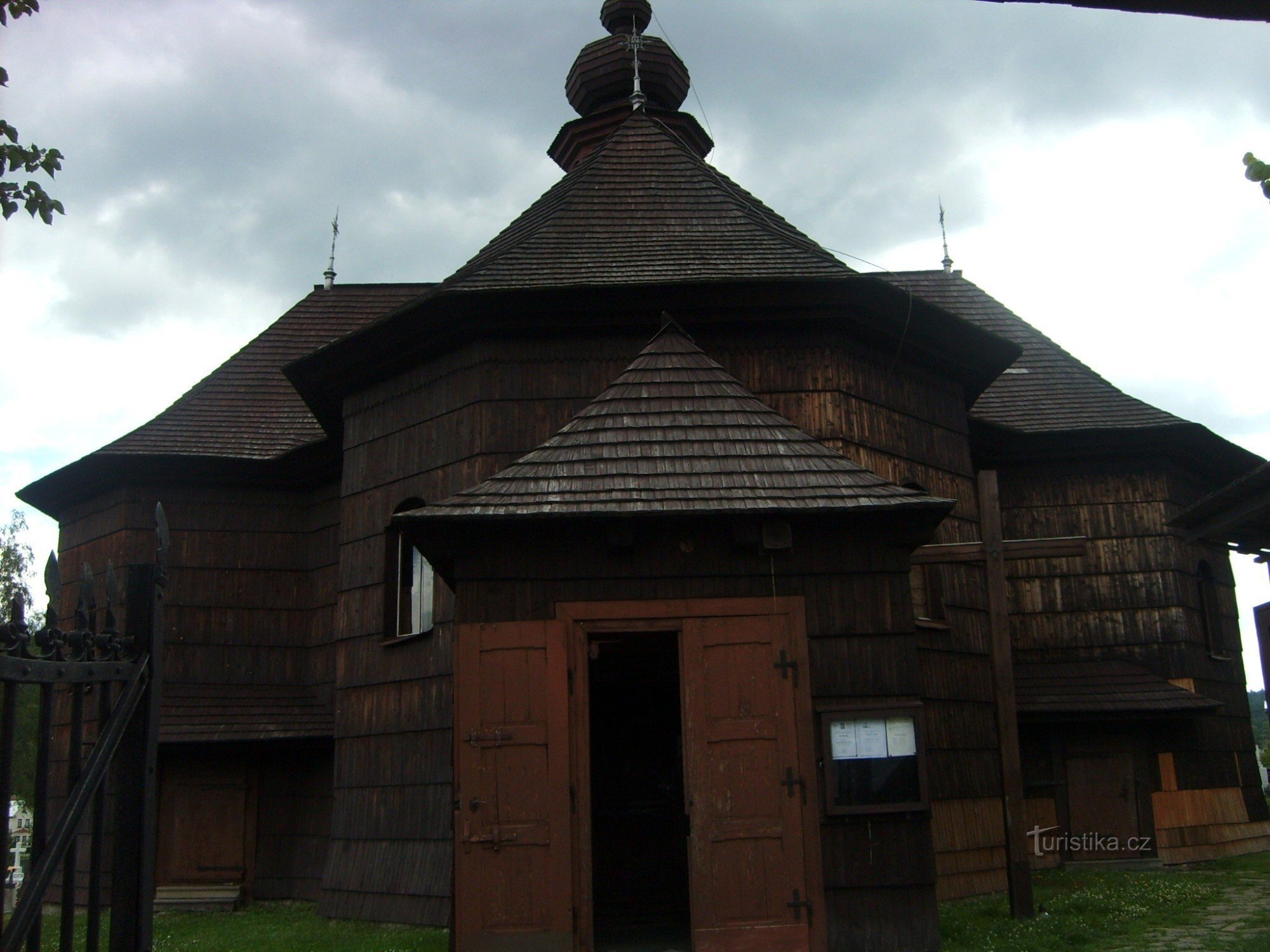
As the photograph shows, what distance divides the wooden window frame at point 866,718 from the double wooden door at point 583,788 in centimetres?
13

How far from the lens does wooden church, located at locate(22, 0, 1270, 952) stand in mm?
8000

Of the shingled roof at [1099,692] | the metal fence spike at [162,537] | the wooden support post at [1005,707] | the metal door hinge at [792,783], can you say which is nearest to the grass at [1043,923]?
the wooden support post at [1005,707]

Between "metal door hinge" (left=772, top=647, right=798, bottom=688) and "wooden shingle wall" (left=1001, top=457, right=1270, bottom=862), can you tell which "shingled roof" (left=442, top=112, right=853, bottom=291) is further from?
"wooden shingle wall" (left=1001, top=457, right=1270, bottom=862)

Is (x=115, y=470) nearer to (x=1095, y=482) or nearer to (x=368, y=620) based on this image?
(x=368, y=620)

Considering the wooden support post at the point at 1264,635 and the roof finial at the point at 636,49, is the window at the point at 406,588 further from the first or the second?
the roof finial at the point at 636,49

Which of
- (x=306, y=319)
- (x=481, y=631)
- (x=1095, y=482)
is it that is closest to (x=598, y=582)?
(x=481, y=631)

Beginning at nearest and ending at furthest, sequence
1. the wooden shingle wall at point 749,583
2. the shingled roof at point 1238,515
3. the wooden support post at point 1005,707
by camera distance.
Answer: the shingled roof at point 1238,515 → the wooden shingle wall at point 749,583 → the wooden support post at point 1005,707

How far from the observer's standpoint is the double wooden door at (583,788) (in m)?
7.68

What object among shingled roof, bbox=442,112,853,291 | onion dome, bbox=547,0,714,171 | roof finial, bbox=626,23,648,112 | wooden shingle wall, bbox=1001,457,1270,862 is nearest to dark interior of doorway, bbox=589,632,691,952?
shingled roof, bbox=442,112,853,291

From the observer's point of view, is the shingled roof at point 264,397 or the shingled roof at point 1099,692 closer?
the shingled roof at point 1099,692

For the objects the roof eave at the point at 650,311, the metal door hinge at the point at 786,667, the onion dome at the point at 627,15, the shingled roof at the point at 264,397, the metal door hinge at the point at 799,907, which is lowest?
the metal door hinge at the point at 799,907

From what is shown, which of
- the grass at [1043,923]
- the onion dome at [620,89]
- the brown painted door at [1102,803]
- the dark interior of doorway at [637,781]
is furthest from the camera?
the onion dome at [620,89]

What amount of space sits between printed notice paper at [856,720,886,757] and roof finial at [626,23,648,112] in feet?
41.2

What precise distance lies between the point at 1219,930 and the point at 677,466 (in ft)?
18.2
